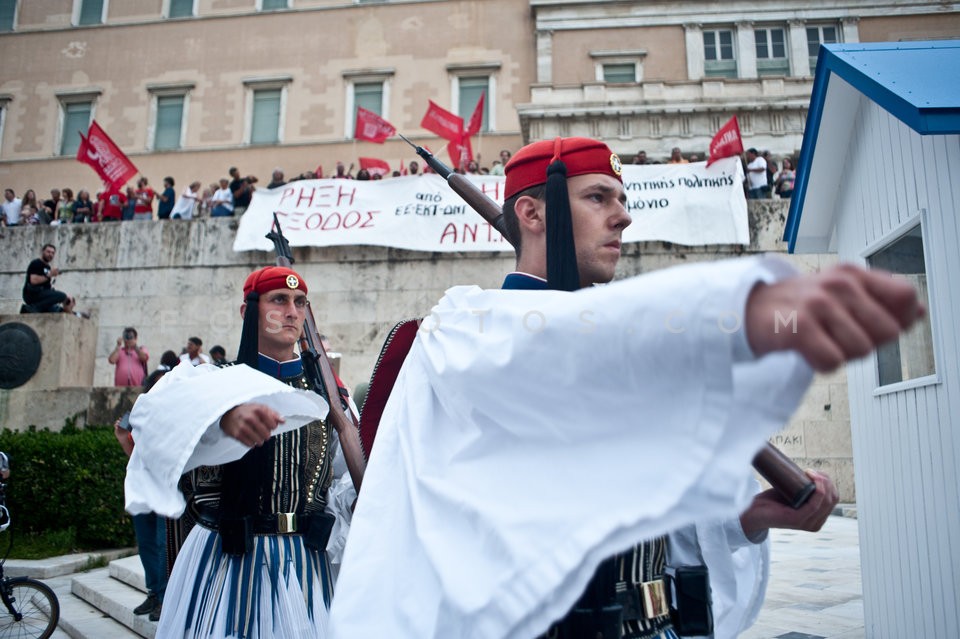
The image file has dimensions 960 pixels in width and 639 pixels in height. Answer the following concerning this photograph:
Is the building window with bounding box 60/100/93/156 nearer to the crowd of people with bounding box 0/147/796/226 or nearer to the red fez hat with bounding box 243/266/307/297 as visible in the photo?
the crowd of people with bounding box 0/147/796/226

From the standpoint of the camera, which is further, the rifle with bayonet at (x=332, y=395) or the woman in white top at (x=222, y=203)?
the woman in white top at (x=222, y=203)

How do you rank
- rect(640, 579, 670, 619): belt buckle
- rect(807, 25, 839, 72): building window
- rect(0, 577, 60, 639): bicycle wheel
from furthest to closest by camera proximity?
rect(807, 25, 839, 72): building window
rect(0, 577, 60, 639): bicycle wheel
rect(640, 579, 670, 619): belt buckle

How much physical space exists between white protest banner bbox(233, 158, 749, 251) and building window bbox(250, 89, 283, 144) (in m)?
12.2

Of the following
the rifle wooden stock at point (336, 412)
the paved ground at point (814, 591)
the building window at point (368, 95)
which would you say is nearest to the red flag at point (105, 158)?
the building window at point (368, 95)

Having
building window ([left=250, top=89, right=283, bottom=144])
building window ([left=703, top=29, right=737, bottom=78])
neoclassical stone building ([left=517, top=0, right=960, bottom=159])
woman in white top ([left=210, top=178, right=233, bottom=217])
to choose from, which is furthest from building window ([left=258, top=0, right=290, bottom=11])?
building window ([left=703, top=29, right=737, bottom=78])

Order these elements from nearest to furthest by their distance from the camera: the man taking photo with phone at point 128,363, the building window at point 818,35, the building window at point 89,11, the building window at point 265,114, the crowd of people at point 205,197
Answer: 1. the man taking photo with phone at point 128,363
2. the crowd of people at point 205,197
3. the building window at point 818,35
4. the building window at point 265,114
5. the building window at point 89,11

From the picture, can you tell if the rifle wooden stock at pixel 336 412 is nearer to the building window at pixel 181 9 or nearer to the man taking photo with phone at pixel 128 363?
the man taking photo with phone at pixel 128 363

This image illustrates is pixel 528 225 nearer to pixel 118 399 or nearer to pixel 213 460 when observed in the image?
pixel 213 460

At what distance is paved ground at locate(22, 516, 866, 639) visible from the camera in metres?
4.93

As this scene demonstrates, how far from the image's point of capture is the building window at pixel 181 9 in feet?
88.6

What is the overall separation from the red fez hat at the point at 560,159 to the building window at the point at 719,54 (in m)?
23.0

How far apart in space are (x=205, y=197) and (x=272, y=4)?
40.2ft

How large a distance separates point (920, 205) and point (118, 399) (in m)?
11.0

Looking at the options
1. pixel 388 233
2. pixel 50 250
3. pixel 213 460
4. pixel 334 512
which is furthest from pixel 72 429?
pixel 213 460
